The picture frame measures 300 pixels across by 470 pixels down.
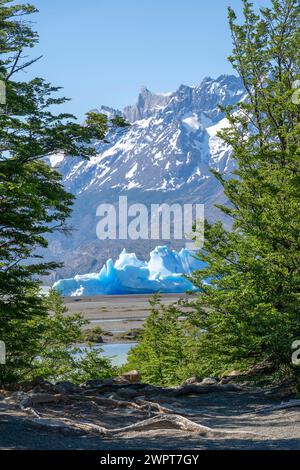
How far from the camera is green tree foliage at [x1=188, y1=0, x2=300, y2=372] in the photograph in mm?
16281

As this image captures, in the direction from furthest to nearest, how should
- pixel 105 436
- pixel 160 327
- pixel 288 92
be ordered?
pixel 160 327 → pixel 288 92 → pixel 105 436

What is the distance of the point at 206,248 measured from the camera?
62.9 feet

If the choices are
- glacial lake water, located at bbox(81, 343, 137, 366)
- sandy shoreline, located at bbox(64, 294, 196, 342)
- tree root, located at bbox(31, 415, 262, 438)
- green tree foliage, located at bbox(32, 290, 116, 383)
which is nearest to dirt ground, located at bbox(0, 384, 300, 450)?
tree root, located at bbox(31, 415, 262, 438)

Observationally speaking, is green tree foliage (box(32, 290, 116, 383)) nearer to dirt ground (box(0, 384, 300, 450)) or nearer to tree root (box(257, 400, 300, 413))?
dirt ground (box(0, 384, 300, 450))

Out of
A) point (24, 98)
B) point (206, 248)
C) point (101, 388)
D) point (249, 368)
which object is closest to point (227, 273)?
point (206, 248)

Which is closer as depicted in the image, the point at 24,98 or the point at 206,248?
the point at 24,98

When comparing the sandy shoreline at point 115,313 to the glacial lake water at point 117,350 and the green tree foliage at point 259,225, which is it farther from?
the green tree foliage at point 259,225

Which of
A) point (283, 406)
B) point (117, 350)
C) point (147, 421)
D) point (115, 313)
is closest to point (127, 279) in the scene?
point (115, 313)

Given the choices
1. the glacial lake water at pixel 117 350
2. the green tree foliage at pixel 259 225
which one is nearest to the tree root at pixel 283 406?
the green tree foliage at pixel 259 225

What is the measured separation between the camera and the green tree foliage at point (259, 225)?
53.4ft

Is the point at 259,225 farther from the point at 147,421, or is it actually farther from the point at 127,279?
the point at 127,279

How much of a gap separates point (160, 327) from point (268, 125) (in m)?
18.1

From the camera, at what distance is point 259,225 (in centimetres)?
1764

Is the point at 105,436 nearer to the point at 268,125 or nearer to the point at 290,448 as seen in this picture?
the point at 290,448
